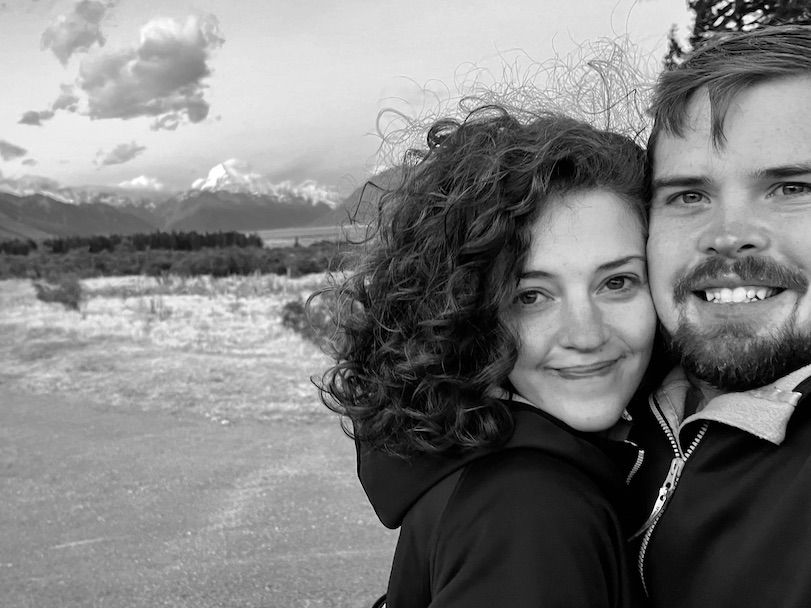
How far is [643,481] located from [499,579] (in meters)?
0.45

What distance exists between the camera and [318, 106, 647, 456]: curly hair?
181cm

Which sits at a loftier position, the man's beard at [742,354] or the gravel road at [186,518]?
the man's beard at [742,354]

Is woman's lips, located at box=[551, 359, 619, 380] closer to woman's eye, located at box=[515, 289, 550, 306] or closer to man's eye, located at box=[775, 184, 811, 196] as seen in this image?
woman's eye, located at box=[515, 289, 550, 306]

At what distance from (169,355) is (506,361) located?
31.8 feet

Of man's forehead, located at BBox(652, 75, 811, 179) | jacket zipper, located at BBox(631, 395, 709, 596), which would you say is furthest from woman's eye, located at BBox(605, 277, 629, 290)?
jacket zipper, located at BBox(631, 395, 709, 596)

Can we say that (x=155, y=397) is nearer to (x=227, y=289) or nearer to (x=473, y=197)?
(x=473, y=197)

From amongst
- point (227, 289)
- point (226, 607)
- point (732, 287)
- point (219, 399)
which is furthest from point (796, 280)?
point (227, 289)

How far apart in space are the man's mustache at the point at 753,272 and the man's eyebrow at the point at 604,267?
0.14 m

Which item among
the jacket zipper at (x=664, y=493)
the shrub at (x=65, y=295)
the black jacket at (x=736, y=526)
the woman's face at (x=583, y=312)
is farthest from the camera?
the shrub at (x=65, y=295)

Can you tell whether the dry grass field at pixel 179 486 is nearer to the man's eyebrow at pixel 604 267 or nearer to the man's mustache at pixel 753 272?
the man's eyebrow at pixel 604 267

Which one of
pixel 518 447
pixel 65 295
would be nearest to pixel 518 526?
pixel 518 447

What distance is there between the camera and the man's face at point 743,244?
160 cm

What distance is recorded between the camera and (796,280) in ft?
5.20

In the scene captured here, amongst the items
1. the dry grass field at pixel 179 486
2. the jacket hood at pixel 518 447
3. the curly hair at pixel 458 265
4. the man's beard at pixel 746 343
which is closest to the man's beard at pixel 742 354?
the man's beard at pixel 746 343
